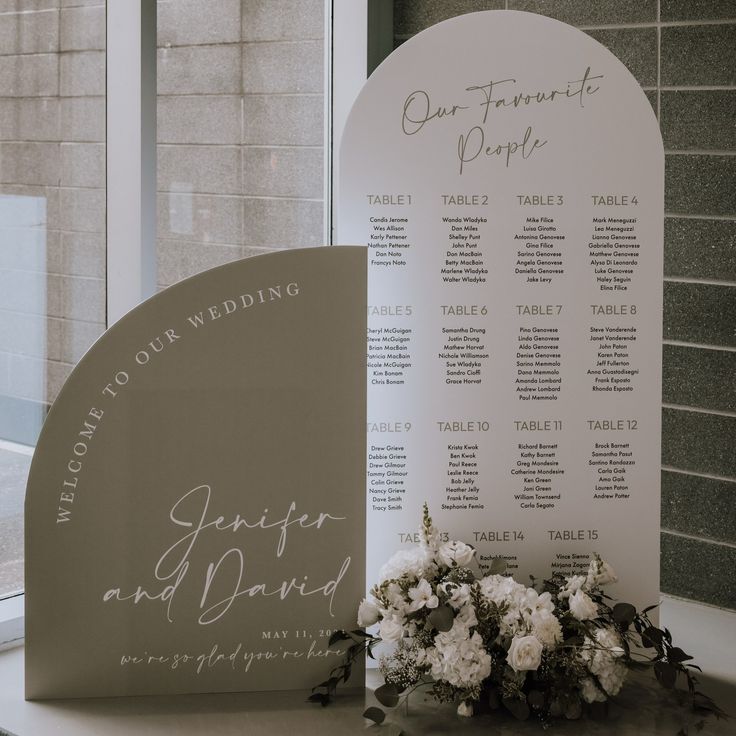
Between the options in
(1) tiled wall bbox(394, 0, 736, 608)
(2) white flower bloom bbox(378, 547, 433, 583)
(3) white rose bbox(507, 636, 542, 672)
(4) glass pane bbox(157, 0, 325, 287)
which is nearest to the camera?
(3) white rose bbox(507, 636, 542, 672)

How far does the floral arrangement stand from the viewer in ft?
5.29

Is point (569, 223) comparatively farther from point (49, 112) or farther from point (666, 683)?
point (49, 112)

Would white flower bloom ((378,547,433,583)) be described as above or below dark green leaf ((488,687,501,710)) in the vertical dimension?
above

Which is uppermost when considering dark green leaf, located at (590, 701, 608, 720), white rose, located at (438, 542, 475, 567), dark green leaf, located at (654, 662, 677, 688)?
white rose, located at (438, 542, 475, 567)

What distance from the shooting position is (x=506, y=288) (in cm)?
179

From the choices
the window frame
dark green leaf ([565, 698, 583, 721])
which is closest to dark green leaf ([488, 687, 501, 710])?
dark green leaf ([565, 698, 583, 721])

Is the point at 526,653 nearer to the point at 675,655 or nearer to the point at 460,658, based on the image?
the point at 460,658

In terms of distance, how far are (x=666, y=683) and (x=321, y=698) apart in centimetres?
59

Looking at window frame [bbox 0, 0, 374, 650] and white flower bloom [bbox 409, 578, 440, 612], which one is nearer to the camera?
white flower bloom [bbox 409, 578, 440, 612]

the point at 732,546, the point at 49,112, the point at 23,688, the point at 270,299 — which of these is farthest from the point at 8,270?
the point at 732,546

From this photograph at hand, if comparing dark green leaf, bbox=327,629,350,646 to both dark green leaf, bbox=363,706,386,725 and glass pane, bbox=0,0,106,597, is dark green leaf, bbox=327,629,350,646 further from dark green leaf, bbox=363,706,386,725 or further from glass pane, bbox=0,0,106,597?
glass pane, bbox=0,0,106,597

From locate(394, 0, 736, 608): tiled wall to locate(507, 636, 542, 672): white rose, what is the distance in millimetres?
802

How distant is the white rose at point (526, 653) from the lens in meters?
1.58

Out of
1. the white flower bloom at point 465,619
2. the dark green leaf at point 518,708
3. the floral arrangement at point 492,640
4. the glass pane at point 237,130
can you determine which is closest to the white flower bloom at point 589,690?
the floral arrangement at point 492,640
